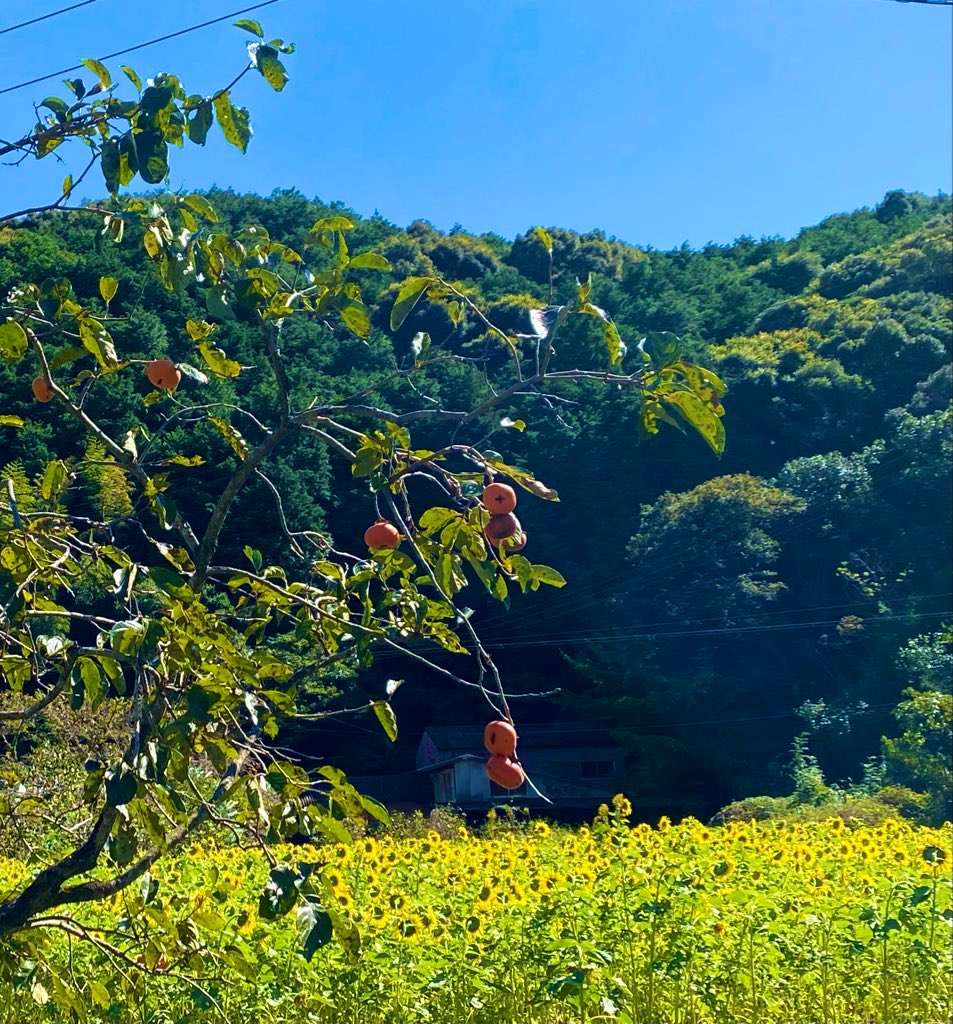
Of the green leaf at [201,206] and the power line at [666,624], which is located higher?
the power line at [666,624]

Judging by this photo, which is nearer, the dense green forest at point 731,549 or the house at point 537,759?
the dense green forest at point 731,549

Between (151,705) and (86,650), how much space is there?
0.73ft

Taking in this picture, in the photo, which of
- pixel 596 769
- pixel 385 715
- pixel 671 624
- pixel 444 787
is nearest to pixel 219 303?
pixel 385 715

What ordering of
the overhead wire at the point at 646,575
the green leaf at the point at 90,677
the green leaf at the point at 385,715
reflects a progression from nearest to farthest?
the green leaf at the point at 90,677
the green leaf at the point at 385,715
the overhead wire at the point at 646,575

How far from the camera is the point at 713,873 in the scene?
391cm

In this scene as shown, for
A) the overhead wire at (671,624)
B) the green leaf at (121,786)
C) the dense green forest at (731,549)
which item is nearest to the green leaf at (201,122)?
the green leaf at (121,786)

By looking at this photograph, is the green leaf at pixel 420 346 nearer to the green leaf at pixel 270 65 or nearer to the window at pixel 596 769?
the green leaf at pixel 270 65

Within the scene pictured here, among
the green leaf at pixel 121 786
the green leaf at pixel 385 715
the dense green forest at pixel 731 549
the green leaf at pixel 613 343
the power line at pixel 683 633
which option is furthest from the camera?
the power line at pixel 683 633

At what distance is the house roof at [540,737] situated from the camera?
20797mm

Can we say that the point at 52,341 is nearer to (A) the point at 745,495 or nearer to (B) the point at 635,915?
(B) the point at 635,915

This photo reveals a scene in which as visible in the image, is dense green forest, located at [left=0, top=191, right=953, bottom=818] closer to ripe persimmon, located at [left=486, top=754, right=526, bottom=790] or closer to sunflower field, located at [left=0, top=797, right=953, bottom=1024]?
sunflower field, located at [left=0, top=797, right=953, bottom=1024]

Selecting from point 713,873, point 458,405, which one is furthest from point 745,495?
point 713,873

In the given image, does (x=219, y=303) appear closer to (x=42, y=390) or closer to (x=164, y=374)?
(x=164, y=374)

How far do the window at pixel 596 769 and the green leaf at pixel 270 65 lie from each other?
19718 millimetres
